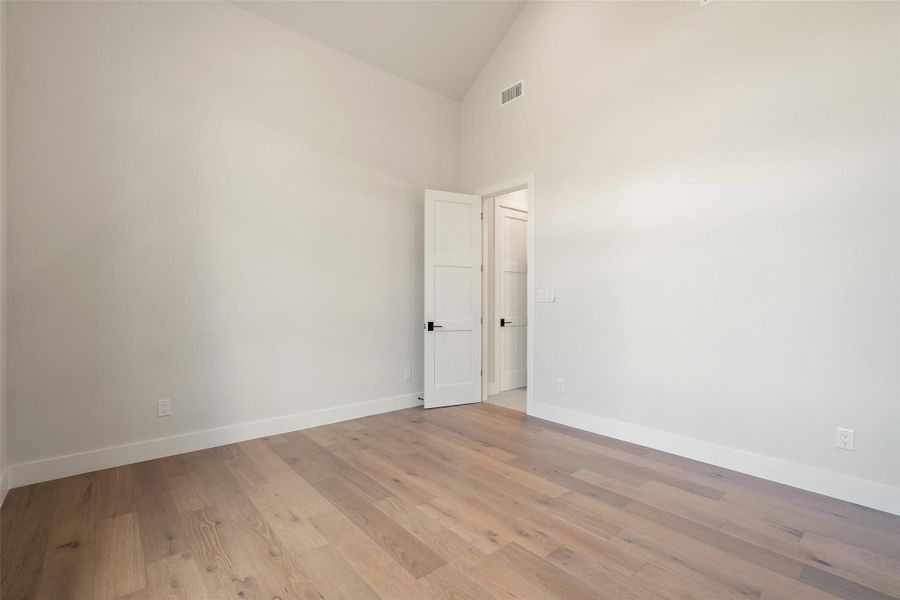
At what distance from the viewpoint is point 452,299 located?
→ 4750 millimetres

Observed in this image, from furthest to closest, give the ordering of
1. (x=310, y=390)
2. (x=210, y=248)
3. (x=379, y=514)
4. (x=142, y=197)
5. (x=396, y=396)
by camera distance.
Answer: (x=396, y=396)
(x=310, y=390)
(x=210, y=248)
(x=142, y=197)
(x=379, y=514)

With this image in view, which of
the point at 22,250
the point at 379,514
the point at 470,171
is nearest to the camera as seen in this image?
the point at 379,514

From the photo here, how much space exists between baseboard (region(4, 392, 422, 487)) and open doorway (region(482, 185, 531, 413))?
1409 mm

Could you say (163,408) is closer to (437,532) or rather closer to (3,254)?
(3,254)

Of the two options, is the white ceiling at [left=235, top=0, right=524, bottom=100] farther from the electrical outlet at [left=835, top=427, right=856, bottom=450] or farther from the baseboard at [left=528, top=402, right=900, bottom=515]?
the electrical outlet at [left=835, top=427, right=856, bottom=450]

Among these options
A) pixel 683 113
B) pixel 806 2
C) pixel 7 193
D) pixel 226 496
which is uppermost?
pixel 806 2

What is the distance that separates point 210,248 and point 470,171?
3.02 m

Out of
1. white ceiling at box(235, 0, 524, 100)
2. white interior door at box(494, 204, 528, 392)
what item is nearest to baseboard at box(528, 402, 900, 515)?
white interior door at box(494, 204, 528, 392)

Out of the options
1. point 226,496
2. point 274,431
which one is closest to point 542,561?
point 226,496

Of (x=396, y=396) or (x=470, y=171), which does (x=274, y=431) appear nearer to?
(x=396, y=396)

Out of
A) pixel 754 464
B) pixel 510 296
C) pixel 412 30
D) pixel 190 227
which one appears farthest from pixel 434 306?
pixel 754 464

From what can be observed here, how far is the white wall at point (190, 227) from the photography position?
282cm

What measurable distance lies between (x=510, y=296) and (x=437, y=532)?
3.64 meters

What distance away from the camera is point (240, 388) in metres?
3.60
